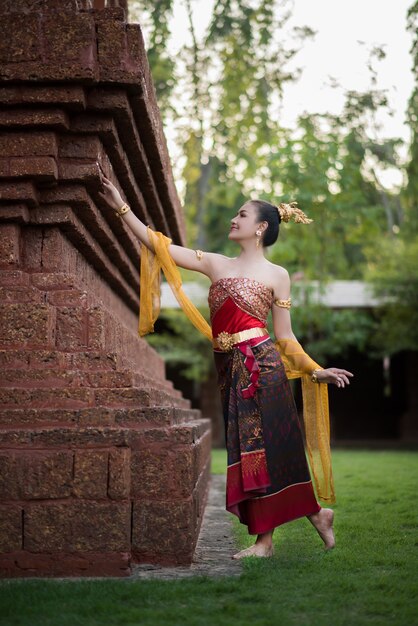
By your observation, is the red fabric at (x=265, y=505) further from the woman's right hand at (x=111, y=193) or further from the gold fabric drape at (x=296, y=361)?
the woman's right hand at (x=111, y=193)

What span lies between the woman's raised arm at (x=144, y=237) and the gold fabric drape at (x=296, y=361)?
39mm

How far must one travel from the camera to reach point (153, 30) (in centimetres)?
1709

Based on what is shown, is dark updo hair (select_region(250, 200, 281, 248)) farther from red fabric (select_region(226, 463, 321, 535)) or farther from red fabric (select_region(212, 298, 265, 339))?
red fabric (select_region(226, 463, 321, 535))

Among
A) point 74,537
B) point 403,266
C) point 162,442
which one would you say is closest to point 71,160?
point 162,442

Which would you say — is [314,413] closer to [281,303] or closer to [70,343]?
[281,303]

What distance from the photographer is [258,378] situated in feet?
13.9

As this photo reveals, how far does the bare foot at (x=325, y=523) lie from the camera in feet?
14.0

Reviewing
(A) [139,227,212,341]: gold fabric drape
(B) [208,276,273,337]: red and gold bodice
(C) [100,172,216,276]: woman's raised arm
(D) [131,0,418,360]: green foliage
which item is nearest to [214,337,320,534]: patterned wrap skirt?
(B) [208,276,273,337]: red and gold bodice

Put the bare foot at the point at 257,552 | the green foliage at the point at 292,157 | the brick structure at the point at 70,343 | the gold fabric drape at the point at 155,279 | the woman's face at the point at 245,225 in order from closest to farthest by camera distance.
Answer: the brick structure at the point at 70,343
the bare foot at the point at 257,552
the gold fabric drape at the point at 155,279
the woman's face at the point at 245,225
the green foliage at the point at 292,157

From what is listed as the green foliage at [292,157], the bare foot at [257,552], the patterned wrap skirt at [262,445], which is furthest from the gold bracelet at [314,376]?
the green foliage at [292,157]

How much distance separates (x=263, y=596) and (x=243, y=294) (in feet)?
5.33

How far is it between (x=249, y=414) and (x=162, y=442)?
2.14 ft

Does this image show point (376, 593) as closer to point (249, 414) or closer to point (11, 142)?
point (249, 414)

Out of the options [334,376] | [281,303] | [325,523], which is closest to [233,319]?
[281,303]
